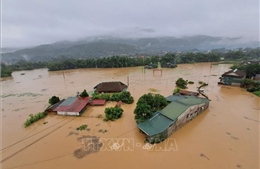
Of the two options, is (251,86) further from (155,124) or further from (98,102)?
(98,102)

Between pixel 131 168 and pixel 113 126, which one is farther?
pixel 113 126

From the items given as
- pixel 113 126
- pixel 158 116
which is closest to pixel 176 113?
pixel 158 116

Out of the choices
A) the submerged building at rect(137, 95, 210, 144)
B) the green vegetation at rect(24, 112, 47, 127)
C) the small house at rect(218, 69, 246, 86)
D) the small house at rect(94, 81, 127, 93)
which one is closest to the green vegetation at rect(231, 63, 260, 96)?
the small house at rect(218, 69, 246, 86)

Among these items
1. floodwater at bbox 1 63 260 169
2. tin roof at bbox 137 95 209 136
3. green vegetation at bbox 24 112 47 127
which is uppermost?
tin roof at bbox 137 95 209 136

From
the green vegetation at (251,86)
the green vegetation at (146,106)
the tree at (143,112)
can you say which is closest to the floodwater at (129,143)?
the tree at (143,112)

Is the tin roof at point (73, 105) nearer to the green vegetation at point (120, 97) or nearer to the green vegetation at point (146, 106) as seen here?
the green vegetation at point (120, 97)

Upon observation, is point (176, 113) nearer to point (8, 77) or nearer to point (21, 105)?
point (21, 105)

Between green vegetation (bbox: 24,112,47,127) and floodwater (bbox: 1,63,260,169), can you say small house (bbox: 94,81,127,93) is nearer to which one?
floodwater (bbox: 1,63,260,169)
